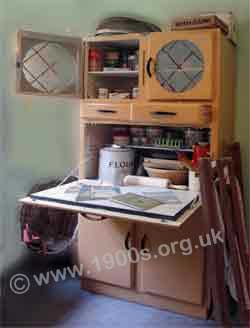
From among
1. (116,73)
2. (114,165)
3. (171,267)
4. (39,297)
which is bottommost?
(39,297)

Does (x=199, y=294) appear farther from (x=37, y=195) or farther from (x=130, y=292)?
(x=37, y=195)

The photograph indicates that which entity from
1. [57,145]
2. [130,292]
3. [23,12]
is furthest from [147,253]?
[23,12]

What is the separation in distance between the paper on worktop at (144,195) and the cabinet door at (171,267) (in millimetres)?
222

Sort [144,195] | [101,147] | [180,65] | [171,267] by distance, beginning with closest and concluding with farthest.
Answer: [144,195] < [180,65] < [171,267] < [101,147]

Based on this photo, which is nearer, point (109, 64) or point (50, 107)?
point (109, 64)

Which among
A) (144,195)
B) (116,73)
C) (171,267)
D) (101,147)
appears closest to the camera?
(144,195)

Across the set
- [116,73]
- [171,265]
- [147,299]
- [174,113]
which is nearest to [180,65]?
[174,113]

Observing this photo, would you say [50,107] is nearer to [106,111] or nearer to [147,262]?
[106,111]

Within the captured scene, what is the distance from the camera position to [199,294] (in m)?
2.02

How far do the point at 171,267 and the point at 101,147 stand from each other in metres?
0.81

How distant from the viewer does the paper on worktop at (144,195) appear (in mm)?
1604

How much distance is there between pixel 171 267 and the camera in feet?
6.79

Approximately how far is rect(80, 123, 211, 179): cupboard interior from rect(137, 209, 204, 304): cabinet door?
1.26ft

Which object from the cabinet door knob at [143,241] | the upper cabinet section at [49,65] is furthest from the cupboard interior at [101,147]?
the cabinet door knob at [143,241]
